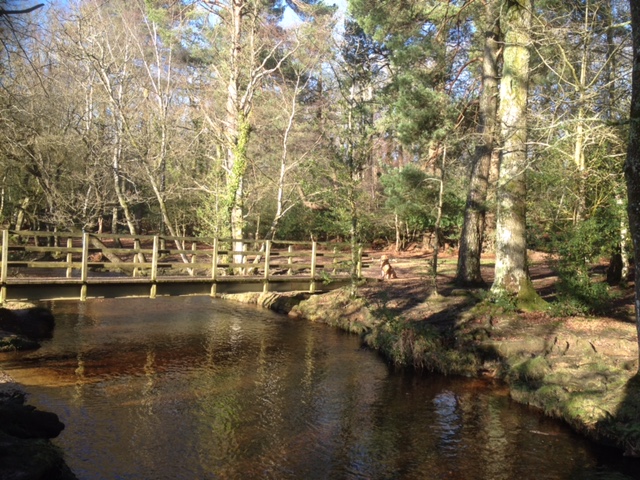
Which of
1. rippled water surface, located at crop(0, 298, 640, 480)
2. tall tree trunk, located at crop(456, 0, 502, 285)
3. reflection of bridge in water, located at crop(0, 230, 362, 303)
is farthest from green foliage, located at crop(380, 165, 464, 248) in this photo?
rippled water surface, located at crop(0, 298, 640, 480)

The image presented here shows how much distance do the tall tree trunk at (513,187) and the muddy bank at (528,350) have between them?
81cm

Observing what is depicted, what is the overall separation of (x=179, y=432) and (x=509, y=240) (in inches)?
324

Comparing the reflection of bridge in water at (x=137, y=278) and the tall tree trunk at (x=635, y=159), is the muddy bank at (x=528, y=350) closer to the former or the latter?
the reflection of bridge in water at (x=137, y=278)

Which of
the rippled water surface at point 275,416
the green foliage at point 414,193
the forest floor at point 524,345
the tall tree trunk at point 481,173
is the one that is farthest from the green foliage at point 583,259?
the green foliage at point 414,193

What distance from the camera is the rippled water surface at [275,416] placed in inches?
243

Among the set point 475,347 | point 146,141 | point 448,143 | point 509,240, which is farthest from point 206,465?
point 146,141

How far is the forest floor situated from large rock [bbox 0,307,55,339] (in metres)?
6.84

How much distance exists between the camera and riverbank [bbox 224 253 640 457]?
7.35 m

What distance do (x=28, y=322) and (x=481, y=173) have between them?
476 inches

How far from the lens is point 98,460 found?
6098 millimetres

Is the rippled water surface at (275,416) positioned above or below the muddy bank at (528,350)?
below

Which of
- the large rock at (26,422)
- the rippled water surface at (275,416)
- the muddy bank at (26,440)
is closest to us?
the muddy bank at (26,440)

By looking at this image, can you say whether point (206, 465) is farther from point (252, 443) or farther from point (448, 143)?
point (448, 143)

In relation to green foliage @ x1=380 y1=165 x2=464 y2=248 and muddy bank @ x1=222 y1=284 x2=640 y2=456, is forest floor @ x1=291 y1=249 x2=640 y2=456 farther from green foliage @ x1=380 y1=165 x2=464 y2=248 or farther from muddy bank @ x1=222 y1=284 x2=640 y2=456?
green foliage @ x1=380 y1=165 x2=464 y2=248
